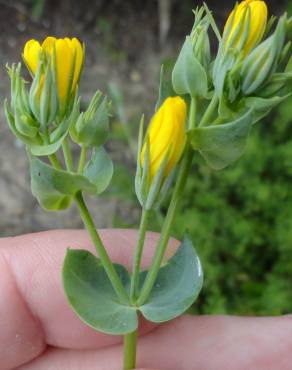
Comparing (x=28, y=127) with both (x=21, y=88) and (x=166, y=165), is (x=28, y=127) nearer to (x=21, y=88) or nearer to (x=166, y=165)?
(x=21, y=88)

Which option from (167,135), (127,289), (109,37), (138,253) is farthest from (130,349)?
(109,37)

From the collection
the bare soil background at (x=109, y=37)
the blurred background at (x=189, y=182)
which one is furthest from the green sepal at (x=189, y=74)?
the bare soil background at (x=109, y=37)

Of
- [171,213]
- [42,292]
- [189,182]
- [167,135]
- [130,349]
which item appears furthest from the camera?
[189,182]

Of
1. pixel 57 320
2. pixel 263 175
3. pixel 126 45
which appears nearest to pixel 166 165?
pixel 57 320

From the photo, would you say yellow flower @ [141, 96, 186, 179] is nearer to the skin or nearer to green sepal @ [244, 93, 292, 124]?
green sepal @ [244, 93, 292, 124]

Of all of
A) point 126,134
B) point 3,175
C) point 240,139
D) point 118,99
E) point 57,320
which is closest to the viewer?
point 240,139

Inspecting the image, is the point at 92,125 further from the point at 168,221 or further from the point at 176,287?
the point at 176,287

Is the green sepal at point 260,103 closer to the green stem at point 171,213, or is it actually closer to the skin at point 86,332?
the green stem at point 171,213
